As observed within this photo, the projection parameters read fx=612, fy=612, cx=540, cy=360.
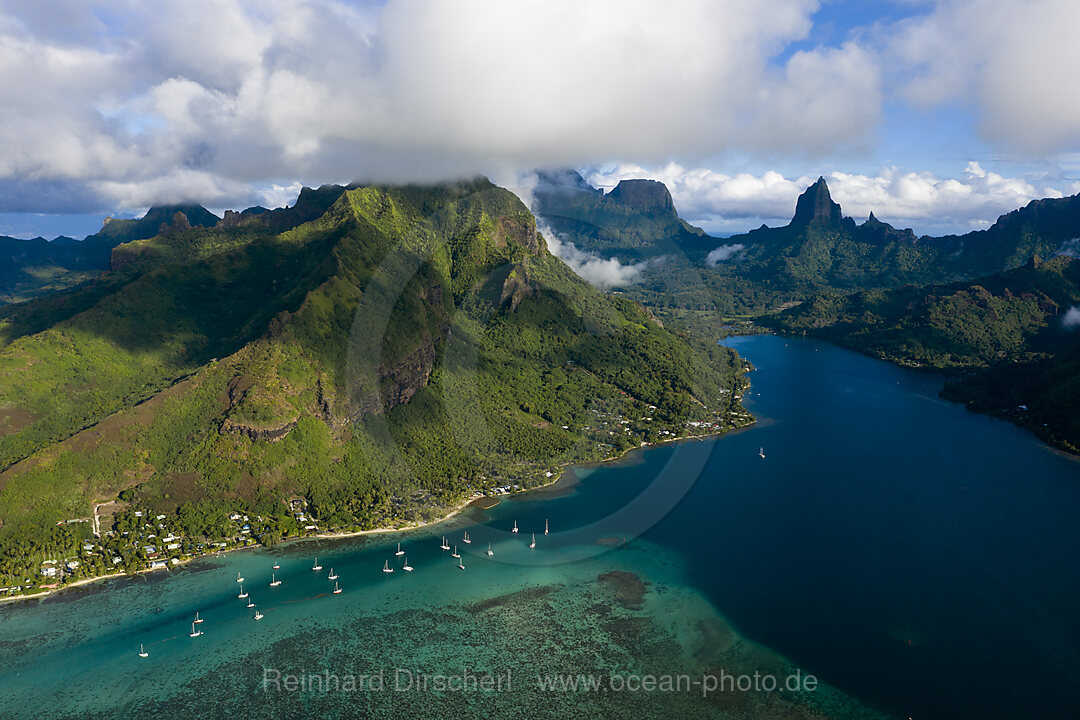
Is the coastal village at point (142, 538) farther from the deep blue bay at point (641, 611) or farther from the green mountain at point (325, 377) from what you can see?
the deep blue bay at point (641, 611)

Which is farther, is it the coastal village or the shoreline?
the coastal village

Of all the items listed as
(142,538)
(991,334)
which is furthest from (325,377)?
(991,334)

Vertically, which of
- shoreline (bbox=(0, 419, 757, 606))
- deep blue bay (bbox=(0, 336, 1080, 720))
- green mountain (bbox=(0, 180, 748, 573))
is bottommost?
deep blue bay (bbox=(0, 336, 1080, 720))

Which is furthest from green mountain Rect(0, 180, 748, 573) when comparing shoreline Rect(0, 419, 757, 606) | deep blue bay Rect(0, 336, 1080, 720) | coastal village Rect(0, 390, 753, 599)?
deep blue bay Rect(0, 336, 1080, 720)

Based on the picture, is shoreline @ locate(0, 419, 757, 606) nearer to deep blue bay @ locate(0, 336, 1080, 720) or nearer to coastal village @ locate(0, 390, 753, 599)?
coastal village @ locate(0, 390, 753, 599)

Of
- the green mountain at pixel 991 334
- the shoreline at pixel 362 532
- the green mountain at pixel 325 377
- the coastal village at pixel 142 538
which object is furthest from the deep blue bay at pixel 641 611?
the green mountain at pixel 991 334

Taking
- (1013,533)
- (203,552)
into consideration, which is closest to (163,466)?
(203,552)
